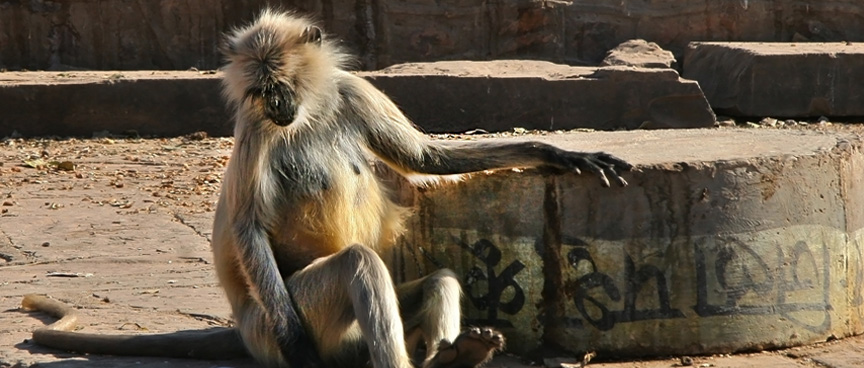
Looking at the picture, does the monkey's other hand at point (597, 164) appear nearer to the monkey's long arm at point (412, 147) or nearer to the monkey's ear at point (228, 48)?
the monkey's long arm at point (412, 147)

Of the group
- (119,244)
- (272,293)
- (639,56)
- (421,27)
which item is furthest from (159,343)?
(421,27)

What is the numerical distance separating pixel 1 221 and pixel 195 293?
200 cm

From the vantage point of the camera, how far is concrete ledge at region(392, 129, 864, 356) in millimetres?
4320

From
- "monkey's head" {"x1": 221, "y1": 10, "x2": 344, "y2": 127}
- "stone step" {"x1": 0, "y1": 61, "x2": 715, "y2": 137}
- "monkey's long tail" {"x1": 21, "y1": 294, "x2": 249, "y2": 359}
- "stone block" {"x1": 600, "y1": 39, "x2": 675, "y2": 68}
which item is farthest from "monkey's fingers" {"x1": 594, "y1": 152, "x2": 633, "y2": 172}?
"stone block" {"x1": 600, "y1": 39, "x2": 675, "y2": 68}

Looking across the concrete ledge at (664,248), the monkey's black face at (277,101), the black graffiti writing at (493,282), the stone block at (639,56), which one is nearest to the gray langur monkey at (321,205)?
the monkey's black face at (277,101)

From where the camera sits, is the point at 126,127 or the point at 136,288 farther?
the point at 126,127

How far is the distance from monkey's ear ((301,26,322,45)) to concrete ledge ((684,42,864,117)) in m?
6.18

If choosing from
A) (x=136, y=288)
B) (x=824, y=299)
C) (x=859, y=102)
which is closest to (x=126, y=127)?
(x=136, y=288)

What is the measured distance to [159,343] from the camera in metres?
4.59

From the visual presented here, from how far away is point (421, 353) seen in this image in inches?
178

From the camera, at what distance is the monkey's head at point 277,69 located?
Answer: 13.6 feet

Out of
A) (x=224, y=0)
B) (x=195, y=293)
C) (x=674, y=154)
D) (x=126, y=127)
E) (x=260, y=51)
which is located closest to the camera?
(x=260, y=51)

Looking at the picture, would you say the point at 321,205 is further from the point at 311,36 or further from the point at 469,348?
the point at 469,348

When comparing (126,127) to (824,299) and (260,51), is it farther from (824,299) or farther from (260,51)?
(824,299)
